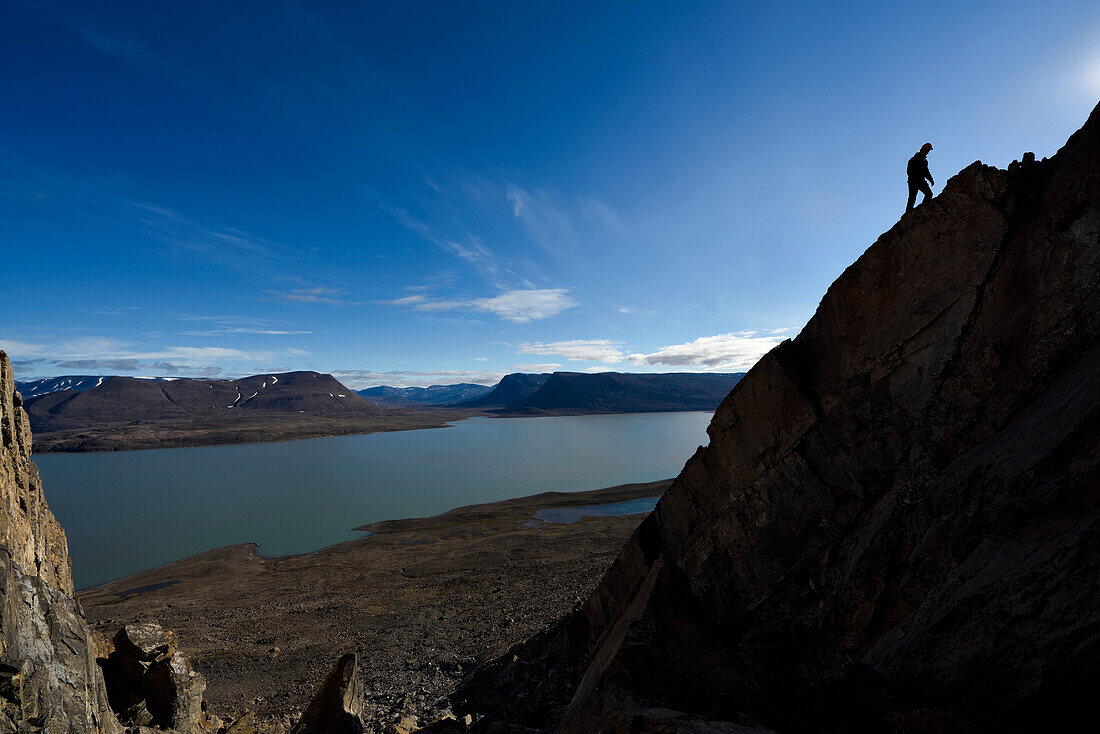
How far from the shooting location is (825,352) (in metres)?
11.9

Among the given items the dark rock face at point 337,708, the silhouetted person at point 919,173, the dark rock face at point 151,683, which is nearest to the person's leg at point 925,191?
the silhouetted person at point 919,173

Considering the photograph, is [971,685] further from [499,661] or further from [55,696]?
[499,661]

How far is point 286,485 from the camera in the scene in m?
80.4

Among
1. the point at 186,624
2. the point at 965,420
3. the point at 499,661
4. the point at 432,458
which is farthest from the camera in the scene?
the point at 432,458

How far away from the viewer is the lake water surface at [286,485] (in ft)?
164

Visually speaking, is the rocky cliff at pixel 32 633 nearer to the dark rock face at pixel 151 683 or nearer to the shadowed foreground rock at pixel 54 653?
the shadowed foreground rock at pixel 54 653

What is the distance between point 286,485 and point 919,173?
91.4 m

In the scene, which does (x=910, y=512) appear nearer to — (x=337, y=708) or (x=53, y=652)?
(x=337, y=708)

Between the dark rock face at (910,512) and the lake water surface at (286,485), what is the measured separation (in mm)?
47148

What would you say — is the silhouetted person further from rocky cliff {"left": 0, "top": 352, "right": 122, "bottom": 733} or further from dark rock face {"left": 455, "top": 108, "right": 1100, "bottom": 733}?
rocky cliff {"left": 0, "top": 352, "right": 122, "bottom": 733}

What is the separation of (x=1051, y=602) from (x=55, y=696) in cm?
1364

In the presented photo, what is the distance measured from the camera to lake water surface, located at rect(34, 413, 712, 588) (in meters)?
49.9

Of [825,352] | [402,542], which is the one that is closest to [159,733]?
[825,352]

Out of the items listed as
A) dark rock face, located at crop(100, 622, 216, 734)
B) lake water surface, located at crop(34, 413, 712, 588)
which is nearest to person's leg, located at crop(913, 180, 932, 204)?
dark rock face, located at crop(100, 622, 216, 734)
